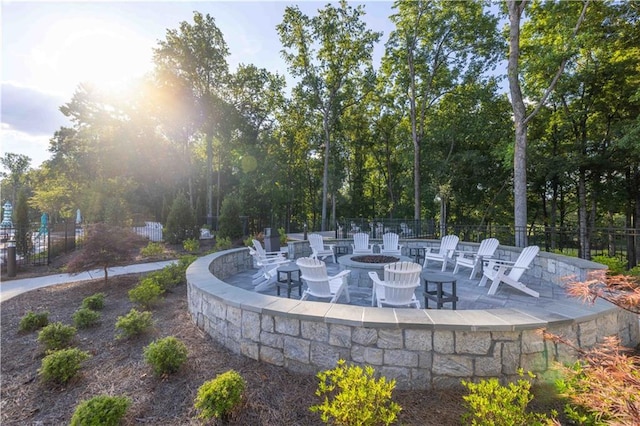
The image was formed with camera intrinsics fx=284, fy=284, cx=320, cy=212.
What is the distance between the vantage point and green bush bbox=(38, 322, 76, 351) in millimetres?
3166

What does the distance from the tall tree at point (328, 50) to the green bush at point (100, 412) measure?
13.5m

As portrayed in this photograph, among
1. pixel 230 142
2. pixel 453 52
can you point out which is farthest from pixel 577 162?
pixel 230 142

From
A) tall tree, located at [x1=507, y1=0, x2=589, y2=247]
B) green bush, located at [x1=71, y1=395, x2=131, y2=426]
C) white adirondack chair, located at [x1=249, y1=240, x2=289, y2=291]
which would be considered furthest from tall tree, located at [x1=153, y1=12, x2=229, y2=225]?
green bush, located at [x1=71, y1=395, x2=131, y2=426]

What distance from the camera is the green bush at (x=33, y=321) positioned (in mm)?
3756

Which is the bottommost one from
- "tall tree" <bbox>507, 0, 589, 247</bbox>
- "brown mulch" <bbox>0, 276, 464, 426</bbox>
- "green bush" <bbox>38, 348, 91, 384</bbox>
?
"brown mulch" <bbox>0, 276, 464, 426</bbox>

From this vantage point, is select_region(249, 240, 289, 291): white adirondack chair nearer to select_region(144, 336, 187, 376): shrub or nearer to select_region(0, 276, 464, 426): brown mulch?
select_region(0, 276, 464, 426): brown mulch

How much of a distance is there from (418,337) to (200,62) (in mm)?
18952

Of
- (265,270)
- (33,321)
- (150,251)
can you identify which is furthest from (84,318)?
(150,251)

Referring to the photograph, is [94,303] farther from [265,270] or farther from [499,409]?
[499,409]

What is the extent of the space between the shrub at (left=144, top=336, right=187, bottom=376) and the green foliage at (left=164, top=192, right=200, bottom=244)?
10.2 meters

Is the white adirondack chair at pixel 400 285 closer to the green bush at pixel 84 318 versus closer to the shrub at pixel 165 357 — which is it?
the shrub at pixel 165 357

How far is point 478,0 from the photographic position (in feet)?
40.4

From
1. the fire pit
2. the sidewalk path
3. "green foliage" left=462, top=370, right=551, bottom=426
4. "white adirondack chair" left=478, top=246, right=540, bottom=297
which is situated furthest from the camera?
the fire pit

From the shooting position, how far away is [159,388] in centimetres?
249
